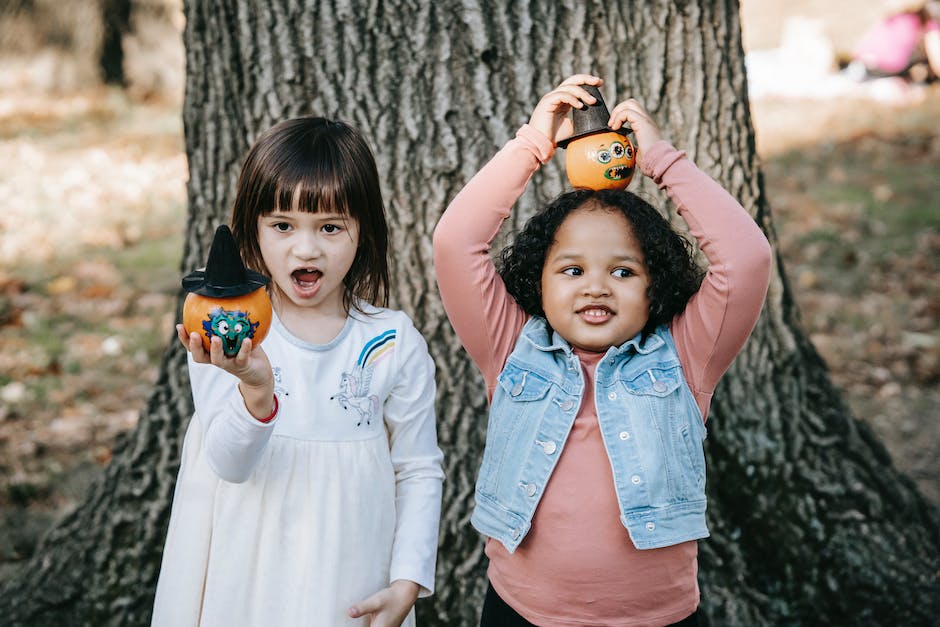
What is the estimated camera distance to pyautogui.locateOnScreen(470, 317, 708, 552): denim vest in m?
2.23

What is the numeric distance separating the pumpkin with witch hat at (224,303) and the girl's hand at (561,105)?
2.79ft

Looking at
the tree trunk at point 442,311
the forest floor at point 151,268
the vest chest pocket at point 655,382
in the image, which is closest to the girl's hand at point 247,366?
the vest chest pocket at point 655,382

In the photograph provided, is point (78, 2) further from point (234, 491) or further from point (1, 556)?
point (234, 491)

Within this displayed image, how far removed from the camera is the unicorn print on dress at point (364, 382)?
7.40ft

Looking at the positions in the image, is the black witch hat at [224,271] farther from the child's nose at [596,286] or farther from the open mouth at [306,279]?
the child's nose at [596,286]

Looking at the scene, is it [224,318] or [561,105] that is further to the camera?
[561,105]

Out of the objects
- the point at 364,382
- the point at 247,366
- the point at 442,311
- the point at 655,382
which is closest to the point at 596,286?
the point at 655,382

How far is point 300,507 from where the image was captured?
2.22 m

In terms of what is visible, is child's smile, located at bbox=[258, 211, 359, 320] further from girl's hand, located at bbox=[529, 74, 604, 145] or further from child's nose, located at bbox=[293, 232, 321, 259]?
girl's hand, located at bbox=[529, 74, 604, 145]

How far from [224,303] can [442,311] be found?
1.35m

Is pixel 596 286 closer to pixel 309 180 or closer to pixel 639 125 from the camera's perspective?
pixel 639 125

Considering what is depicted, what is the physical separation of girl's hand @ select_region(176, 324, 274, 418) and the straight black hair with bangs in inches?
15.3

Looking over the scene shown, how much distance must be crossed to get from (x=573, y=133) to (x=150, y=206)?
22.4 ft

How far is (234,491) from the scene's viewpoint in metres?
2.24
